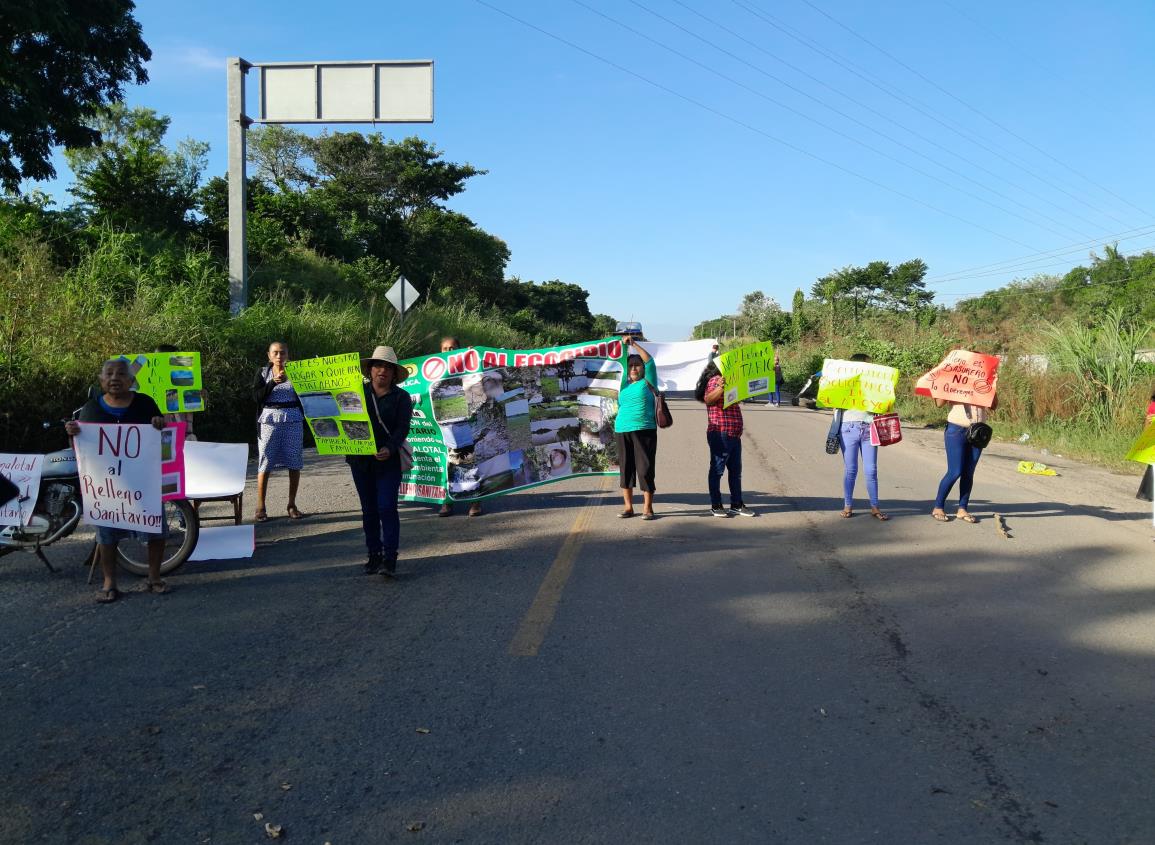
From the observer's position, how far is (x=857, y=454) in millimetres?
9828

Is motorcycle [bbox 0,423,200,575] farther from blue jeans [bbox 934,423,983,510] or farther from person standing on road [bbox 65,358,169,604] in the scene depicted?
blue jeans [bbox 934,423,983,510]

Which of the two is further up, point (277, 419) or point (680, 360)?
point (680, 360)

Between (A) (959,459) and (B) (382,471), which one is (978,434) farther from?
(B) (382,471)

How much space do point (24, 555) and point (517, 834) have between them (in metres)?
6.44

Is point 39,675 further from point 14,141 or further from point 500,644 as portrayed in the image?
point 14,141

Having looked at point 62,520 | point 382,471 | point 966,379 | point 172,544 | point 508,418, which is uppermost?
point 966,379

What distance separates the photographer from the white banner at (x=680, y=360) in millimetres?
26859

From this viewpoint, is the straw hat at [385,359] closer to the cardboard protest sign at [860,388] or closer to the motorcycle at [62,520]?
the motorcycle at [62,520]

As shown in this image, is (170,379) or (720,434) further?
(720,434)

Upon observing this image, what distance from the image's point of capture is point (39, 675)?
496 centimetres

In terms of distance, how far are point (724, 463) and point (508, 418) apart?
2.49m

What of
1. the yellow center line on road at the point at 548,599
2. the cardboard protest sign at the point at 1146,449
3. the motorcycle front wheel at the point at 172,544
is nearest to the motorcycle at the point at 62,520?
the motorcycle front wheel at the point at 172,544

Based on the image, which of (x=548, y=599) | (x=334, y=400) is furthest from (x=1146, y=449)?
(x=334, y=400)

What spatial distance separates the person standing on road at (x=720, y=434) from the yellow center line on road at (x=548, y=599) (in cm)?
157
